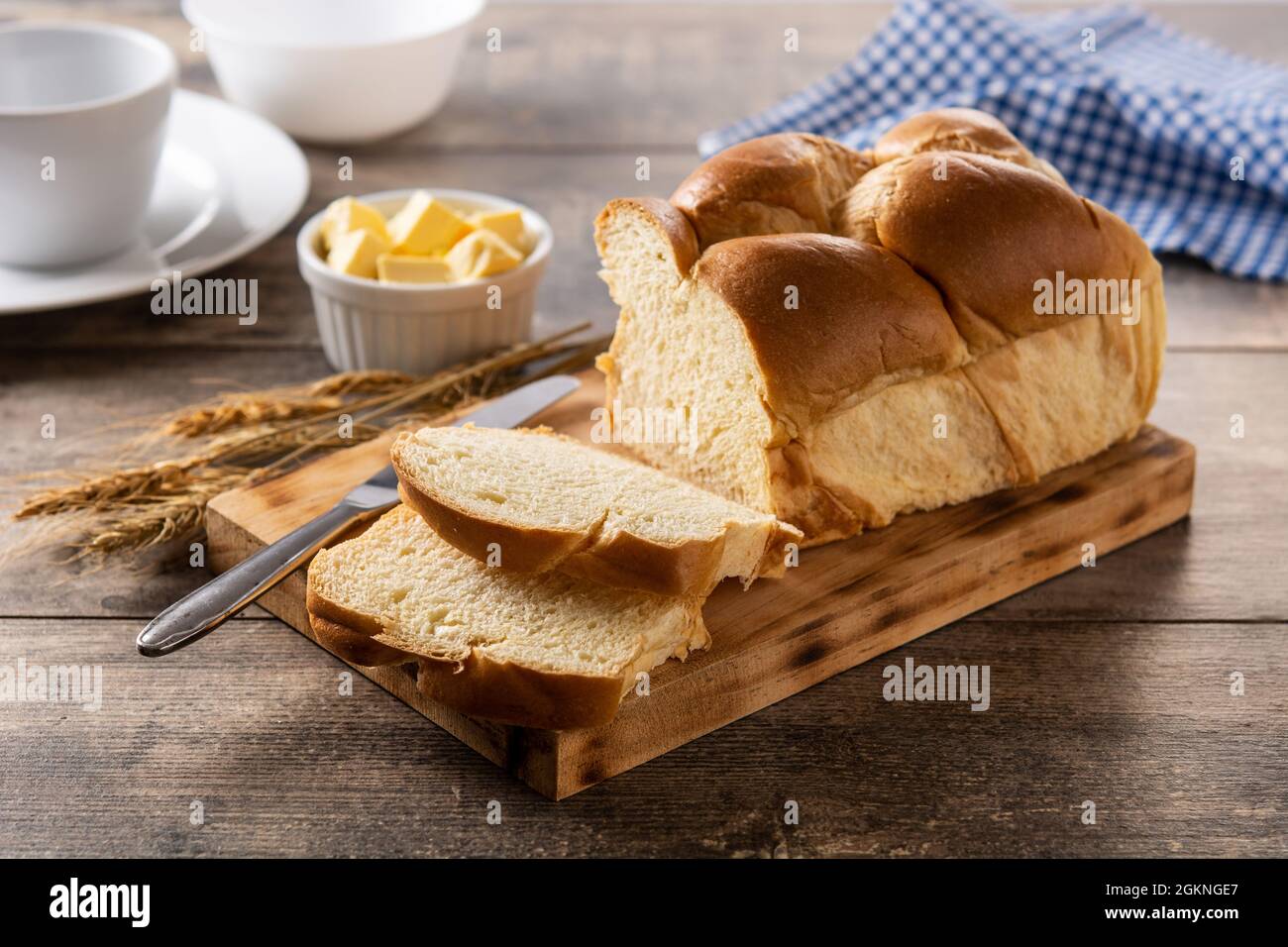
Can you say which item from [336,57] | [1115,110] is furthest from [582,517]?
[1115,110]

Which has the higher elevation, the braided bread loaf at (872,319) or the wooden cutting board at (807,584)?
the braided bread loaf at (872,319)

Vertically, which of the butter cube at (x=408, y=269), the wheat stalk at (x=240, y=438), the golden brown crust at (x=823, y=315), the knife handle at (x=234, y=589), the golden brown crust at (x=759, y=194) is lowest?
the wheat stalk at (x=240, y=438)

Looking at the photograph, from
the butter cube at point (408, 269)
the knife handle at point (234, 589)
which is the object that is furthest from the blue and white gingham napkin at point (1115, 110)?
the knife handle at point (234, 589)

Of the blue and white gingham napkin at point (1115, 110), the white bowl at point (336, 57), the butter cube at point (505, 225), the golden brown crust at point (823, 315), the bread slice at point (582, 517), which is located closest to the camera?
the bread slice at point (582, 517)

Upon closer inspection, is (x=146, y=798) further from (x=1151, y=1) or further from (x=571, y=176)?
(x=1151, y=1)

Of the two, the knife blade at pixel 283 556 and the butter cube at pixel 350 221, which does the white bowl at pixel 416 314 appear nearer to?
the butter cube at pixel 350 221

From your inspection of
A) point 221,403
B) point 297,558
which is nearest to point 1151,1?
point 221,403

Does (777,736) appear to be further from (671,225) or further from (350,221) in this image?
(350,221)
